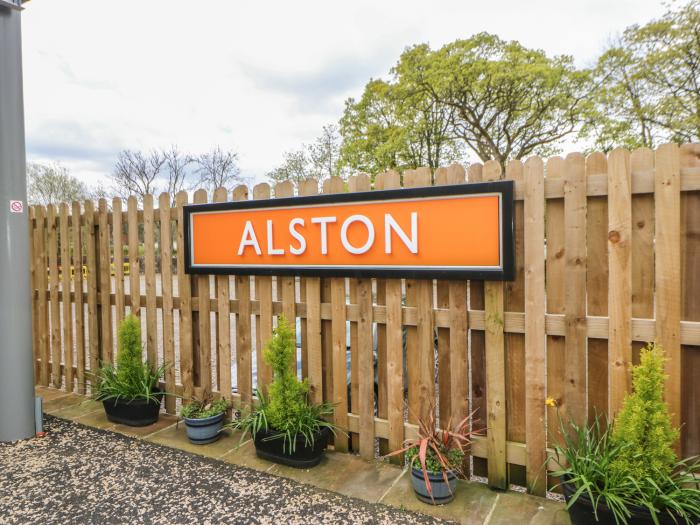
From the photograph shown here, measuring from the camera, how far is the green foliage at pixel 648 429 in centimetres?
189

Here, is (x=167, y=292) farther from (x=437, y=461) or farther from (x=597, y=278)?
(x=597, y=278)

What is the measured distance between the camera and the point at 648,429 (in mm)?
1925

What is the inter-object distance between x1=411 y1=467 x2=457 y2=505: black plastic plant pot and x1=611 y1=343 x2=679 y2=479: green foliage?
85 cm

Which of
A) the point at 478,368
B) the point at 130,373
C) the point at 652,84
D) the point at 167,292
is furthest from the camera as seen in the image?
the point at 652,84

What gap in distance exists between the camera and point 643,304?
2.20 meters

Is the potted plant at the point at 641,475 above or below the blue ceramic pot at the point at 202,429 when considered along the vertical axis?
above

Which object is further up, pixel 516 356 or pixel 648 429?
pixel 516 356

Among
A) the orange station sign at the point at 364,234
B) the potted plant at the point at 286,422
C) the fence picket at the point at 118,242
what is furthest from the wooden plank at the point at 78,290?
the potted plant at the point at 286,422

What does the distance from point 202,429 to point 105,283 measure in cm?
198

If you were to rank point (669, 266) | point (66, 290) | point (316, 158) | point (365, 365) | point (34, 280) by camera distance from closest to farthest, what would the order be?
point (669, 266), point (365, 365), point (66, 290), point (34, 280), point (316, 158)

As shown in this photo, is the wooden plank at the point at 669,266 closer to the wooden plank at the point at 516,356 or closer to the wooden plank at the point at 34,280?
the wooden plank at the point at 516,356

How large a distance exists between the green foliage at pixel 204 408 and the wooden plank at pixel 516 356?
218 centimetres

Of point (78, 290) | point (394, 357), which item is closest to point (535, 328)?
point (394, 357)

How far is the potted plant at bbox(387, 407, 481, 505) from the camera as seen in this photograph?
7.81 feet
